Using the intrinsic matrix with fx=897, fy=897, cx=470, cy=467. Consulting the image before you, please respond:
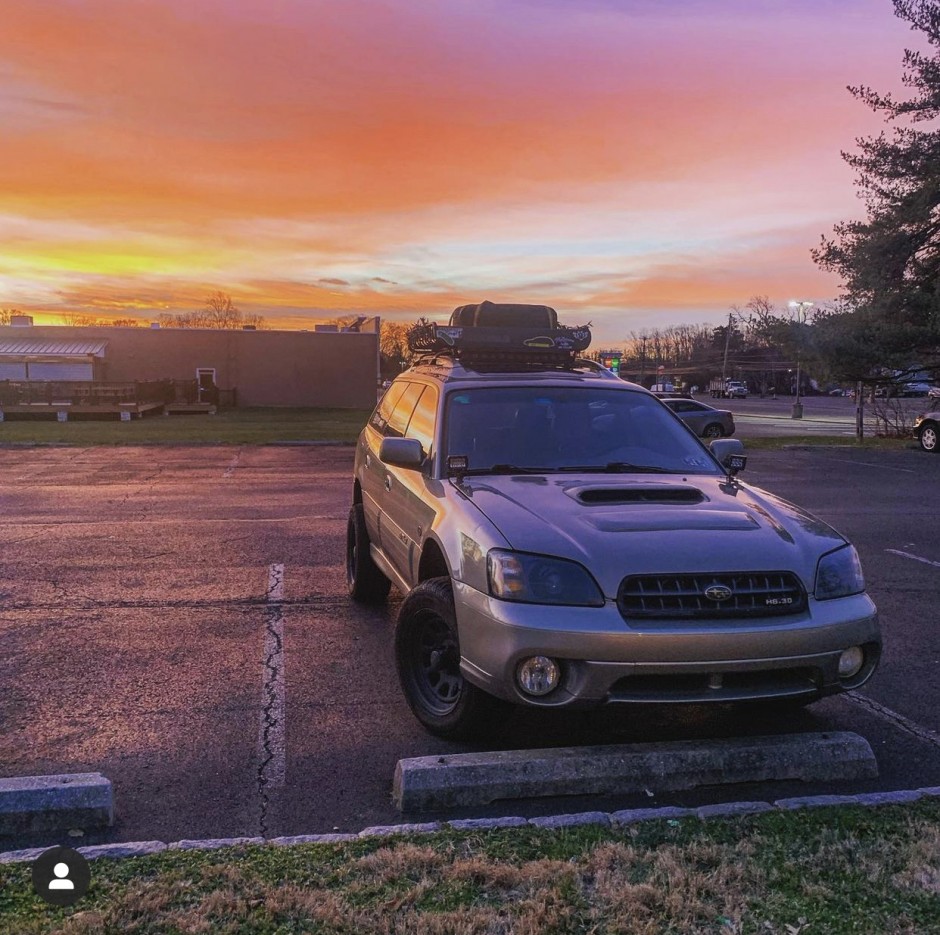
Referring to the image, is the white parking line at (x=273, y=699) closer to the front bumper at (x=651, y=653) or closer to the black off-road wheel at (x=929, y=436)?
the front bumper at (x=651, y=653)

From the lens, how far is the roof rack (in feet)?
20.5

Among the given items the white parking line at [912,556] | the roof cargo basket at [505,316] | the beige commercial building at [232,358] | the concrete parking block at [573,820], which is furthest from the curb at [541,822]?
the beige commercial building at [232,358]

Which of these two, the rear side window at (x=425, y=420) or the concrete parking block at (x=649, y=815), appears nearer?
the concrete parking block at (x=649, y=815)

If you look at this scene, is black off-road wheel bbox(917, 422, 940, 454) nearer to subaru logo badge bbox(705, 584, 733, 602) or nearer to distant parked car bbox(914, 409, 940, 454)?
distant parked car bbox(914, 409, 940, 454)

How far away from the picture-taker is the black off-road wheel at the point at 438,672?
4.06 m

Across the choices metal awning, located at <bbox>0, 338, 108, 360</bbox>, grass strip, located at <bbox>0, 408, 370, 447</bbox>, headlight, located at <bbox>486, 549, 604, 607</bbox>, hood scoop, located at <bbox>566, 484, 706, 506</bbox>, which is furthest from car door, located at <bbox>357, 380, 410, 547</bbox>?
metal awning, located at <bbox>0, 338, 108, 360</bbox>

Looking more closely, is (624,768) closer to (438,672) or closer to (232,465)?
(438,672)

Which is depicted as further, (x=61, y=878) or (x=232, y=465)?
(x=232, y=465)

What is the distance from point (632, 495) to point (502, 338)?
3.10 m

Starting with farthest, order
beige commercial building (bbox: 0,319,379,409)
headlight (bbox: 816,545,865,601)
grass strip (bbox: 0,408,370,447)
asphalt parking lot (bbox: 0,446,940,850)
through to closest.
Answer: beige commercial building (bbox: 0,319,379,409) → grass strip (bbox: 0,408,370,447) → headlight (bbox: 816,545,865,601) → asphalt parking lot (bbox: 0,446,940,850)

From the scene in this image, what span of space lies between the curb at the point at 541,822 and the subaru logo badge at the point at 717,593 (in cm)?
81

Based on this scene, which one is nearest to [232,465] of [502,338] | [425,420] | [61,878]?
[502,338]

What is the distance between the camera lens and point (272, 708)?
485cm

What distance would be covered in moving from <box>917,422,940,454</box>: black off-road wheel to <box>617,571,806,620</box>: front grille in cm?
2132
